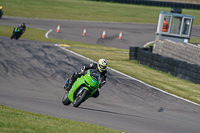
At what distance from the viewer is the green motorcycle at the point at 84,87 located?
851cm

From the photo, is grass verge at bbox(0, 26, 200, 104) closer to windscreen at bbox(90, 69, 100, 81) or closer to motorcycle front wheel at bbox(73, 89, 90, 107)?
windscreen at bbox(90, 69, 100, 81)

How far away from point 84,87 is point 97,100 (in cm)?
186

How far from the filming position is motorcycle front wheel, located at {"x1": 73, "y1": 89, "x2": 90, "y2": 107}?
8453 millimetres

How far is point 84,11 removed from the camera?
1805 inches

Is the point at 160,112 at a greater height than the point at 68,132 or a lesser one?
lesser

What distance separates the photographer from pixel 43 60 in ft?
51.8

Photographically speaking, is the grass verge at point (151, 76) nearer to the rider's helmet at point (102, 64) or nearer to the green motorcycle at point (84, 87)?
the rider's helmet at point (102, 64)

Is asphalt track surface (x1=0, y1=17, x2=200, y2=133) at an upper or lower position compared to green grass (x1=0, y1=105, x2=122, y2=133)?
lower

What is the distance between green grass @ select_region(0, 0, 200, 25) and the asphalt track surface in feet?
79.8

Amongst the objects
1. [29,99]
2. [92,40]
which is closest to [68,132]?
[29,99]

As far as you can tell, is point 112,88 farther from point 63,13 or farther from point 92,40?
point 63,13

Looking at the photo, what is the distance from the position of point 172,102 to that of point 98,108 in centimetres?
339

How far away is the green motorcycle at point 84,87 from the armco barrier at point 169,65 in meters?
7.33

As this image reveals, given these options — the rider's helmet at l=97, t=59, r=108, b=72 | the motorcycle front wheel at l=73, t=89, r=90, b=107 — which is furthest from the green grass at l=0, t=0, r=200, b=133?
the rider's helmet at l=97, t=59, r=108, b=72
